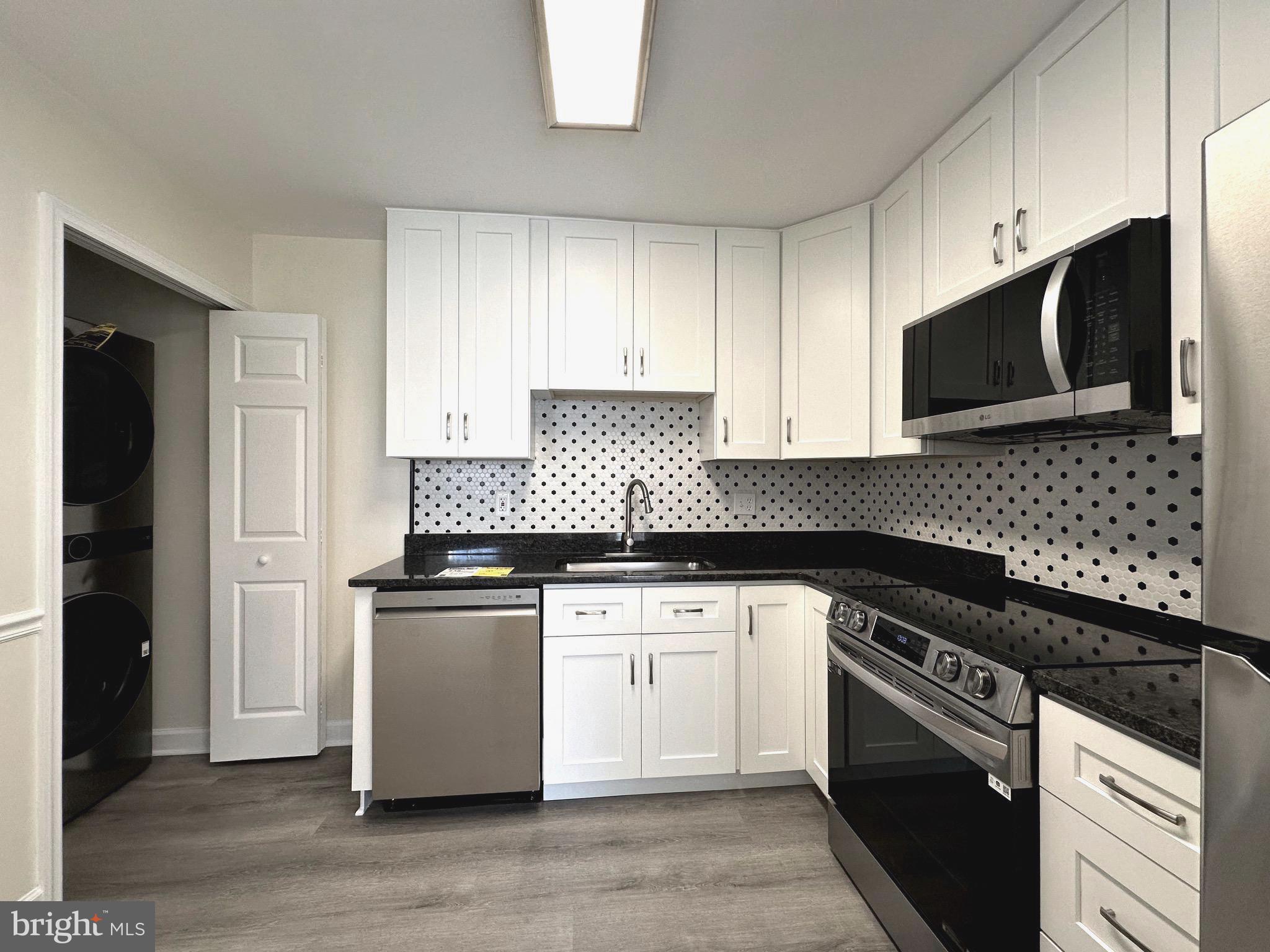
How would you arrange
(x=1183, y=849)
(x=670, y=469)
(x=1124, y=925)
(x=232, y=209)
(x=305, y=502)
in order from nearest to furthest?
(x=1183, y=849), (x=1124, y=925), (x=232, y=209), (x=305, y=502), (x=670, y=469)

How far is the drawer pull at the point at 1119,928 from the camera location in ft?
3.23

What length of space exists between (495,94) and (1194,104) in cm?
173

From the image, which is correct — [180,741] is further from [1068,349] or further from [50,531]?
[1068,349]

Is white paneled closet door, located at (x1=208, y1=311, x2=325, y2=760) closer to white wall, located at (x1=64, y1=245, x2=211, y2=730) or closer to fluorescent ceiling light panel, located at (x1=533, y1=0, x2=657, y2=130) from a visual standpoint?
white wall, located at (x1=64, y1=245, x2=211, y2=730)

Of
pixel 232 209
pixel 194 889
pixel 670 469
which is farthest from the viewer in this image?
pixel 670 469

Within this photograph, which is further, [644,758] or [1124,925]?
[644,758]

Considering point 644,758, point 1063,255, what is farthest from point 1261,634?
point 644,758

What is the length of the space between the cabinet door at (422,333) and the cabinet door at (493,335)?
4 centimetres

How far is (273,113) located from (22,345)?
1020mm

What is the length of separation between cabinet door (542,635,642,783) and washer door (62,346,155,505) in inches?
74.0

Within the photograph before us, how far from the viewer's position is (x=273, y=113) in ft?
6.33

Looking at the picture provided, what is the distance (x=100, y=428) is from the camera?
2.39 m

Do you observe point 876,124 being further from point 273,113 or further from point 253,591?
point 253,591

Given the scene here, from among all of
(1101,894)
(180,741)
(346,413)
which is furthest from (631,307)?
(180,741)
